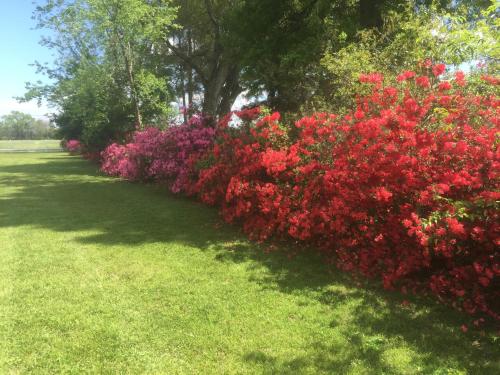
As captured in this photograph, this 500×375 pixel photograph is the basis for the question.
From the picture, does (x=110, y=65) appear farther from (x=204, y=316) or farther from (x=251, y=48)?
(x=204, y=316)

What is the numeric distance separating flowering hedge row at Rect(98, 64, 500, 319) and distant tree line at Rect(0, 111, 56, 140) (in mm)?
136835

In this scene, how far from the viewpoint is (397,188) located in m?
5.60

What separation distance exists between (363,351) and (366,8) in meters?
12.5

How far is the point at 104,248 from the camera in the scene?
7.52 meters

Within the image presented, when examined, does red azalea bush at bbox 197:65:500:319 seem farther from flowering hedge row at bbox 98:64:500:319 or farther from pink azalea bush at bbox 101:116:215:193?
pink azalea bush at bbox 101:116:215:193

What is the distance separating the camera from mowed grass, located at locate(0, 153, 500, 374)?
13.1 ft

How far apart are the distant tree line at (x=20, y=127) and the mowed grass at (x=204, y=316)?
13620 cm

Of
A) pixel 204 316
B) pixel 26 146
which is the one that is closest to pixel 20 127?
pixel 26 146

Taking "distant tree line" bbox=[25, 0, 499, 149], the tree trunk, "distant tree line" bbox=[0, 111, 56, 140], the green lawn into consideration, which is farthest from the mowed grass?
"distant tree line" bbox=[0, 111, 56, 140]

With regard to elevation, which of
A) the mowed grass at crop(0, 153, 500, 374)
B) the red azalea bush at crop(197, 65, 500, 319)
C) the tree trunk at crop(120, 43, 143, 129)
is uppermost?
the tree trunk at crop(120, 43, 143, 129)

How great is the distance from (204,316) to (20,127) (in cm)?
15111

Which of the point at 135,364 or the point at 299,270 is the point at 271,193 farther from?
the point at 135,364

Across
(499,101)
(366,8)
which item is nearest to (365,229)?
(499,101)

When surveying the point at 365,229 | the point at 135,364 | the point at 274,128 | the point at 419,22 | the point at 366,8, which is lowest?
the point at 135,364
